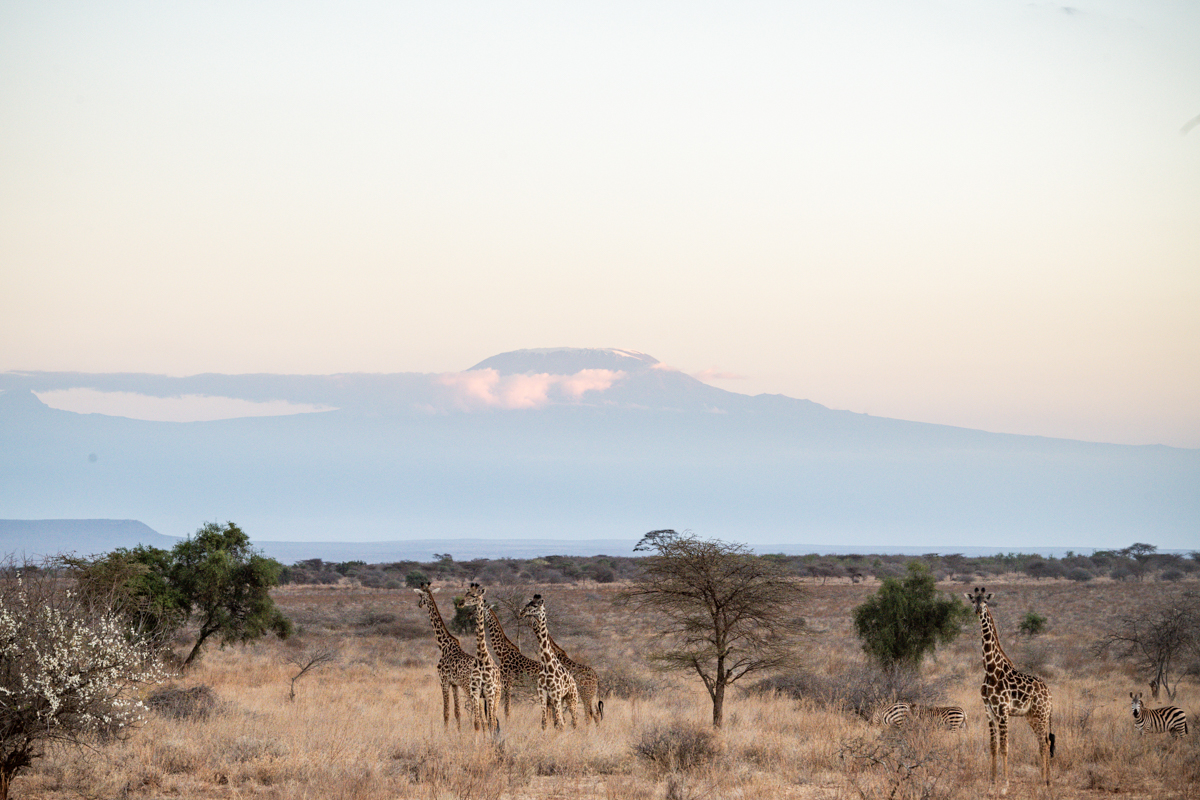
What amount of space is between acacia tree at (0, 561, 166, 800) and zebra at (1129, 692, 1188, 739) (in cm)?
1729

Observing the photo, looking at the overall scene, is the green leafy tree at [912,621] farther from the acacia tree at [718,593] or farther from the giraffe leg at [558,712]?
the giraffe leg at [558,712]

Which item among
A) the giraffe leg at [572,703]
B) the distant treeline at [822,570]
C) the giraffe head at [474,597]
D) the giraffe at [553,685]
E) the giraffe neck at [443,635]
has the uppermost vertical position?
the giraffe head at [474,597]

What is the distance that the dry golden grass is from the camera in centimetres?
1250

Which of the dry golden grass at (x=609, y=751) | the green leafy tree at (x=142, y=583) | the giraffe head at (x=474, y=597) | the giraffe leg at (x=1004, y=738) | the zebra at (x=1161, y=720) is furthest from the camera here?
the green leafy tree at (x=142, y=583)

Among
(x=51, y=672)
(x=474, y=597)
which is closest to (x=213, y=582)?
(x=474, y=597)

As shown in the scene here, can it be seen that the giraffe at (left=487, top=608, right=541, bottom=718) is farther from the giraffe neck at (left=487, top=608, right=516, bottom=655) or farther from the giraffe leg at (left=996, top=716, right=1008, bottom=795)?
Result: the giraffe leg at (left=996, top=716, right=1008, bottom=795)

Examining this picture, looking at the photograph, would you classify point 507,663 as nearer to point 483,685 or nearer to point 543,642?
point 543,642

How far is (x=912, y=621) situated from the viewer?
89.4 ft

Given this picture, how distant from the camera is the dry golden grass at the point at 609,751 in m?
12.5

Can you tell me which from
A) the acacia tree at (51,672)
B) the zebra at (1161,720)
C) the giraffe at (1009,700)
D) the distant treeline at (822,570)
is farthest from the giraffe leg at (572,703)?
the distant treeline at (822,570)

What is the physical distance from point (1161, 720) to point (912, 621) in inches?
377

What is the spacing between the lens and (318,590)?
2827 inches

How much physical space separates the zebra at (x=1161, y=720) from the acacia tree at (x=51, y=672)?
17290mm

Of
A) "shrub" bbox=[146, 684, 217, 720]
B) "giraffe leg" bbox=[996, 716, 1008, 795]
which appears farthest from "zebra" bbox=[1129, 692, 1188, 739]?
"shrub" bbox=[146, 684, 217, 720]
